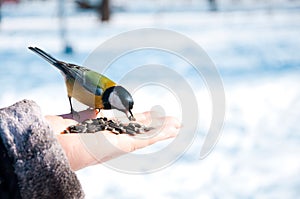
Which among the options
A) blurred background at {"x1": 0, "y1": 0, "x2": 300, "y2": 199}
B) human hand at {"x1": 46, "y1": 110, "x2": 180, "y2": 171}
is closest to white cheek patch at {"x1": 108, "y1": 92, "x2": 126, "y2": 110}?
human hand at {"x1": 46, "y1": 110, "x2": 180, "y2": 171}

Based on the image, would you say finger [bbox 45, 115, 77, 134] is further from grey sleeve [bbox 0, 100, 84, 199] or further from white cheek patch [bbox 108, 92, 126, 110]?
grey sleeve [bbox 0, 100, 84, 199]

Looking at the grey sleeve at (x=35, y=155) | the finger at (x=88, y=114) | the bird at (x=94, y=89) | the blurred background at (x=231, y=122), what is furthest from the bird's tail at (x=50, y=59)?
the blurred background at (x=231, y=122)

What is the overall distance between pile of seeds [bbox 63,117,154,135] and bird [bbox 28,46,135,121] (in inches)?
1.9

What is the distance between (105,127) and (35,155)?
0.43 meters

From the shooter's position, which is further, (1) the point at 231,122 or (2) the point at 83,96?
(1) the point at 231,122

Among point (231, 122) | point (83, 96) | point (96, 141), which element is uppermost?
point (83, 96)

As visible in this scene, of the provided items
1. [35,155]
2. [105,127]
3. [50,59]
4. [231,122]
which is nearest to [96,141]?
[105,127]

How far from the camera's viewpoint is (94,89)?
125 cm

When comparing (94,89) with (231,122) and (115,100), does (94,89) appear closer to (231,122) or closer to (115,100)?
(115,100)

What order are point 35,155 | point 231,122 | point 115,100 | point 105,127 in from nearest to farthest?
point 35,155, point 115,100, point 105,127, point 231,122

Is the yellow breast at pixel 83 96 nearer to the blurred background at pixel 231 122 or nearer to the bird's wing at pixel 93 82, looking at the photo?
the bird's wing at pixel 93 82

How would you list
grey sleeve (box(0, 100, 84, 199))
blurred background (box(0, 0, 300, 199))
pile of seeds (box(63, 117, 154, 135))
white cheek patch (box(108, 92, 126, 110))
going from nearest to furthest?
grey sleeve (box(0, 100, 84, 199)) → white cheek patch (box(108, 92, 126, 110)) → pile of seeds (box(63, 117, 154, 135)) → blurred background (box(0, 0, 300, 199))

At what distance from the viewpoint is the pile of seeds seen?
131 cm

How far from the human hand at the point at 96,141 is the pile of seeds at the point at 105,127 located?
17 millimetres
